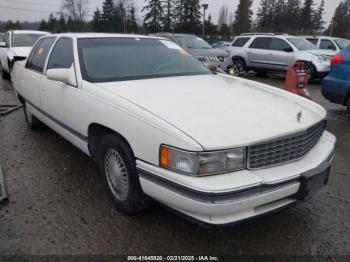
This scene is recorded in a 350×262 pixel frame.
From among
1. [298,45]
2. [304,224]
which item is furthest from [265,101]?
[298,45]

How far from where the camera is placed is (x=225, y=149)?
239cm

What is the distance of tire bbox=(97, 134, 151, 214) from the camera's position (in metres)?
2.83

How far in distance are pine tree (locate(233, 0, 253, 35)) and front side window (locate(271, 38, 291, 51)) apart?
50.8 m

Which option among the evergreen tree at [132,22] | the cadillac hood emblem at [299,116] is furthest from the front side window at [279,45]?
the evergreen tree at [132,22]

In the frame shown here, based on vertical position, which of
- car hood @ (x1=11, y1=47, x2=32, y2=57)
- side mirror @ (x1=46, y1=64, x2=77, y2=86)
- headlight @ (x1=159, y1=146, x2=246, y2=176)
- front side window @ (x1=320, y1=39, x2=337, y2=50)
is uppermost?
front side window @ (x1=320, y1=39, x2=337, y2=50)

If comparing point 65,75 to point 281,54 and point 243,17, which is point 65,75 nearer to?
point 281,54

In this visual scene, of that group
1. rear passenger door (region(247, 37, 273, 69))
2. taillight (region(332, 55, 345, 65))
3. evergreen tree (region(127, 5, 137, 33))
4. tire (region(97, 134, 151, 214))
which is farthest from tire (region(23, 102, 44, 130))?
evergreen tree (region(127, 5, 137, 33))

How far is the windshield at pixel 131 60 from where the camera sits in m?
3.60

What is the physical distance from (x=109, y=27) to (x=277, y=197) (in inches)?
2274

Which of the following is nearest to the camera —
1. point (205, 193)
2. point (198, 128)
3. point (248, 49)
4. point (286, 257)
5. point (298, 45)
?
point (205, 193)

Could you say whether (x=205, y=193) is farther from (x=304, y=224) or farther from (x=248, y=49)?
(x=248, y=49)

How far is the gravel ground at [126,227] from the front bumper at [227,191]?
451 millimetres

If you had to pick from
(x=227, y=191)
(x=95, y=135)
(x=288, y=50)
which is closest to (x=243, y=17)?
(x=288, y=50)

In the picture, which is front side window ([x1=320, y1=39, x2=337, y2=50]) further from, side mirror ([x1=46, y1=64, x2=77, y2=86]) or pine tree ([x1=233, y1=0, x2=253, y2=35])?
pine tree ([x1=233, y1=0, x2=253, y2=35])
